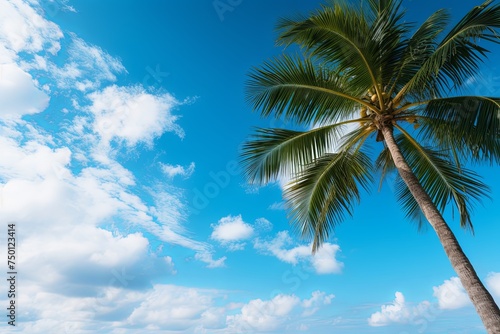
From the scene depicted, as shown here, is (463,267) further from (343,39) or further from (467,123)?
(343,39)

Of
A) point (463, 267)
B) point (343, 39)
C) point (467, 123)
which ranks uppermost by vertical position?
point (343, 39)

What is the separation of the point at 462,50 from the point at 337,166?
3.29m

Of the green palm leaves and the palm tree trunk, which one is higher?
the green palm leaves

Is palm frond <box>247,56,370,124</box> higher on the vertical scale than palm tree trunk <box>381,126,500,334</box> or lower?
higher

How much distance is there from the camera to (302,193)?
8375 mm

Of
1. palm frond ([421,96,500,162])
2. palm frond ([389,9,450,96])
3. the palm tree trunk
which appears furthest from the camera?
palm frond ([389,9,450,96])

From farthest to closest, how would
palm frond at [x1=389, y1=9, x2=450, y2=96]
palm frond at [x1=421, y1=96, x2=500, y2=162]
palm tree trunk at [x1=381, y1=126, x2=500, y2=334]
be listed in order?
palm frond at [x1=389, y1=9, x2=450, y2=96] → palm frond at [x1=421, y1=96, x2=500, y2=162] → palm tree trunk at [x1=381, y1=126, x2=500, y2=334]

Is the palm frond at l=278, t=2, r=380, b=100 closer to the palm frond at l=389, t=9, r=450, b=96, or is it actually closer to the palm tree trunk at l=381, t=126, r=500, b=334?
the palm frond at l=389, t=9, r=450, b=96

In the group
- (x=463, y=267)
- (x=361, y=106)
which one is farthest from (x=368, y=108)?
(x=463, y=267)

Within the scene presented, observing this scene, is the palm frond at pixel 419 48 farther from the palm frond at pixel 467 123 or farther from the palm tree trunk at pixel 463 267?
the palm tree trunk at pixel 463 267

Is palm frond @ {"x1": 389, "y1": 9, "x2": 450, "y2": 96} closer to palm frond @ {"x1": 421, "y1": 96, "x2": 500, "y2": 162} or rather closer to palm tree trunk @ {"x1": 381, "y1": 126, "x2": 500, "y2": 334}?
palm frond @ {"x1": 421, "y1": 96, "x2": 500, "y2": 162}

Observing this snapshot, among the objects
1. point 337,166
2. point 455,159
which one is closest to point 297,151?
point 337,166

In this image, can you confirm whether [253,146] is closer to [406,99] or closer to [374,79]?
[374,79]

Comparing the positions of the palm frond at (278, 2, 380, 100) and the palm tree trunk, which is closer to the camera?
the palm tree trunk
